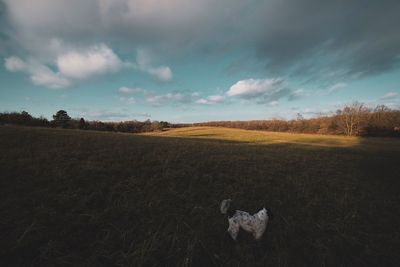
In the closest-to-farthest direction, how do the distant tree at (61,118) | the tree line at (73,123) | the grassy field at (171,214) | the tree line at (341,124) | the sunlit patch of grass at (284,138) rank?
1. the grassy field at (171,214)
2. the tree line at (73,123)
3. the sunlit patch of grass at (284,138)
4. the distant tree at (61,118)
5. the tree line at (341,124)

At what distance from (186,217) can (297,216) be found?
3.80 meters

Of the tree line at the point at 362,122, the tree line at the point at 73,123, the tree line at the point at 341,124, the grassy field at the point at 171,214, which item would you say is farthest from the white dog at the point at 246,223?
the tree line at the point at 362,122

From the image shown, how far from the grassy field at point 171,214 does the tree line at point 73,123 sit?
2879 cm

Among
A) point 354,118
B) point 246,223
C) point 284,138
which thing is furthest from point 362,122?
point 246,223

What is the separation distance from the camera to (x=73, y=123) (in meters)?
53.2

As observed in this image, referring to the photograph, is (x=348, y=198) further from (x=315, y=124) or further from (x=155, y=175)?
(x=315, y=124)

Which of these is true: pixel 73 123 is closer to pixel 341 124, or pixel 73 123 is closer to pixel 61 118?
pixel 61 118

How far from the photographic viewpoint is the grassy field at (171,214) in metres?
4.54

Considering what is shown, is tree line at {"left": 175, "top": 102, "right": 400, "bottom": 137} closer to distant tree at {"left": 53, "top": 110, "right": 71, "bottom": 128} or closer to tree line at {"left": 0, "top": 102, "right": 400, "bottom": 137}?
tree line at {"left": 0, "top": 102, "right": 400, "bottom": 137}

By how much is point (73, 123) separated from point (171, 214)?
58098mm

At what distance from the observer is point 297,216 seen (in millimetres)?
6648

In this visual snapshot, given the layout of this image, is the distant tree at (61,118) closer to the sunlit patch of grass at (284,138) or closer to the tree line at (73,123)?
the tree line at (73,123)

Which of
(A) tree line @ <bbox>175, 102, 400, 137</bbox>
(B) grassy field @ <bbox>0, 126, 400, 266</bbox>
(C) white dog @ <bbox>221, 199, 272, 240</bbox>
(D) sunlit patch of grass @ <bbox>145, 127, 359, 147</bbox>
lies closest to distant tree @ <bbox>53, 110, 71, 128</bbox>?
(D) sunlit patch of grass @ <bbox>145, 127, 359, 147</bbox>

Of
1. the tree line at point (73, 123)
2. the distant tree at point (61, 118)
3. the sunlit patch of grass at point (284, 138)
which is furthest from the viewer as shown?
the distant tree at point (61, 118)
